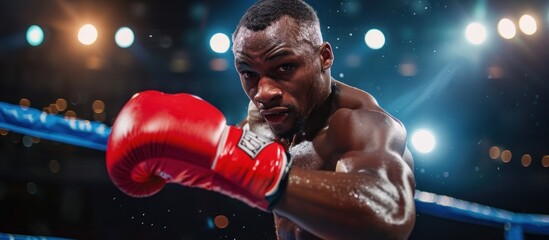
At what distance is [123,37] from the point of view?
20.2ft

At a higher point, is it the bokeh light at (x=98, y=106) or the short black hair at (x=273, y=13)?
the short black hair at (x=273, y=13)

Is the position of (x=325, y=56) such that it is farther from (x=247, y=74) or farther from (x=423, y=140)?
(x=423, y=140)

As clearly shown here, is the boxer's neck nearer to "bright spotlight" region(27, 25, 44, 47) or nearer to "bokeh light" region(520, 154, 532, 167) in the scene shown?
"bright spotlight" region(27, 25, 44, 47)

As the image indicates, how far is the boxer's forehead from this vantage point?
1722mm

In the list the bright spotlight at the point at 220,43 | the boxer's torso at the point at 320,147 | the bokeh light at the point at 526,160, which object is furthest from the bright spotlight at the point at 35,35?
the bokeh light at the point at 526,160

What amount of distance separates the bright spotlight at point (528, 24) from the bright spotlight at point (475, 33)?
447 millimetres

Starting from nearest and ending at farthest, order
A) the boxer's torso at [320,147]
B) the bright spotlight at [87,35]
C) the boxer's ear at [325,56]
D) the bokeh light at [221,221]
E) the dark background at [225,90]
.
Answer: the boxer's torso at [320,147], the boxer's ear at [325,56], the dark background at [225,90], the bright spotlight at [87,35], the bokeh light at [221,221]

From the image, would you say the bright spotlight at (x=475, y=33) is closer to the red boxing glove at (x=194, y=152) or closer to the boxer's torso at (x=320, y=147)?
the boxer's torso at (x=320, y=147)

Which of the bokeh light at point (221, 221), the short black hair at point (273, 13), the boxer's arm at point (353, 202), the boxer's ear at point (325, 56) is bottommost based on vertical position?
the bokeh light at point (221, 221)

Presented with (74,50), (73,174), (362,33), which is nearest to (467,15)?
(362,33)

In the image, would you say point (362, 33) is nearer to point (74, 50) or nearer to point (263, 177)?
point (74, 50)

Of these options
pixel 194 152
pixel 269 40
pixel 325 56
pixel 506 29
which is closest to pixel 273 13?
pixel 269 40

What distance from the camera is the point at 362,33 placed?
5496 millimetres

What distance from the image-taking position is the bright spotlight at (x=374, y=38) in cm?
547
